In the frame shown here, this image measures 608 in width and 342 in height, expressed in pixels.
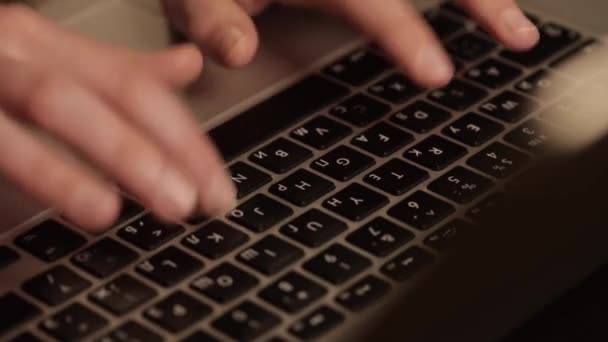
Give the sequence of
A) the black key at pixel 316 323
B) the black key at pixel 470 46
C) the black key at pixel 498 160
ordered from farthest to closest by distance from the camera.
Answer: the black key at pixel 470 46
the black key at pixel 498 160
the black key at pixel 316 323

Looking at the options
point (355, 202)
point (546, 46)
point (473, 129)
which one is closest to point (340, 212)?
point (355, 202)

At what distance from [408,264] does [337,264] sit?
0.03 m

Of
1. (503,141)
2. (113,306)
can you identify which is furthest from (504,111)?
(113,306)

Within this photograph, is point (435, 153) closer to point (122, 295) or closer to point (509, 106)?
point (509, 106)

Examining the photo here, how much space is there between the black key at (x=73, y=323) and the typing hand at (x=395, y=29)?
206 millimetres

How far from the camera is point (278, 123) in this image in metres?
0.57

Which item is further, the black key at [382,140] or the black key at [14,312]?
the black key at [382,140]

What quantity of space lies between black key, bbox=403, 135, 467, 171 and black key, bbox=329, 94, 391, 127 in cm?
4

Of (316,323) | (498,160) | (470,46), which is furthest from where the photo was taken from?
(470,46)

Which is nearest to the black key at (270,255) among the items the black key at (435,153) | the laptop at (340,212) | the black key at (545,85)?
the laptop at (340,212)

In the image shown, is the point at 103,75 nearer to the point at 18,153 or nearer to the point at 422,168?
the point at 18,153

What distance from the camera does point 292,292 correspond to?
446 millimetres

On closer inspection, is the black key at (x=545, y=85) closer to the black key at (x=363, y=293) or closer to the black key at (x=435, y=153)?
the black key at (x=435, y=153)

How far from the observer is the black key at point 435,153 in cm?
54
